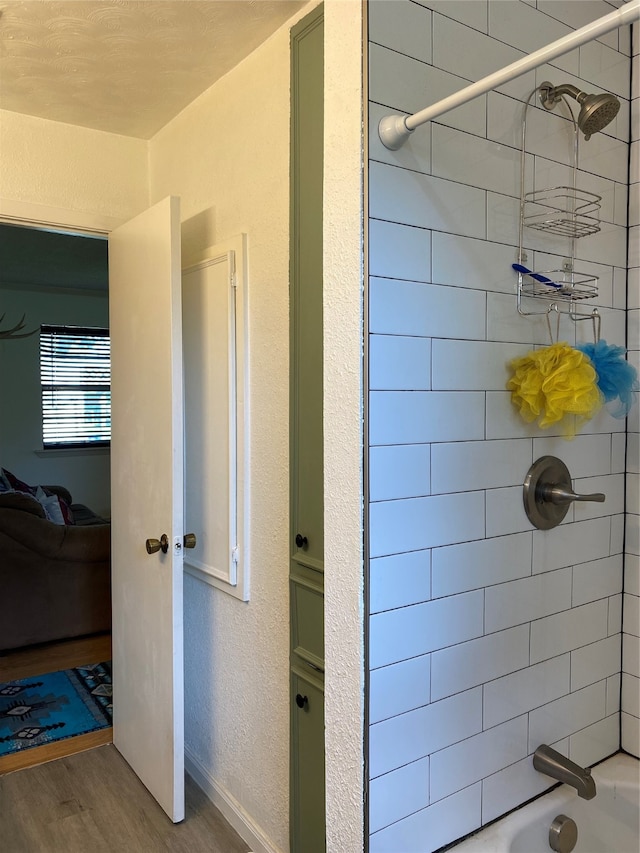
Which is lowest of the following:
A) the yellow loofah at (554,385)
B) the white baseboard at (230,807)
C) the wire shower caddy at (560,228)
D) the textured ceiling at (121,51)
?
the white baseboard at (230,807)

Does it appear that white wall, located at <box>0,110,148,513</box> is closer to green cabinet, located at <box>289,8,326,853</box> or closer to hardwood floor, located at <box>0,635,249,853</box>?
green cabinet, located at <box>289,8,326,853</box>

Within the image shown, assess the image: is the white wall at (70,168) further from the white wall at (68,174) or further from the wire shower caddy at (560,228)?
the wire shower caddy at (560,228)

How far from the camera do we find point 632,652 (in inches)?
61.0

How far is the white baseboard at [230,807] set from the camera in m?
2.05

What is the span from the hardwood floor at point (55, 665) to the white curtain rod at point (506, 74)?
2.64 m

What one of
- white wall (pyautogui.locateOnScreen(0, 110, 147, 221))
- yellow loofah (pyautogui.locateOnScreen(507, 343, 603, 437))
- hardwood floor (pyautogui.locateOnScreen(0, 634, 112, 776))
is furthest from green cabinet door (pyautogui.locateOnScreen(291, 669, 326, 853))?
white wall (pyautogui.locateOnScreen(0, 110, 147, 221))

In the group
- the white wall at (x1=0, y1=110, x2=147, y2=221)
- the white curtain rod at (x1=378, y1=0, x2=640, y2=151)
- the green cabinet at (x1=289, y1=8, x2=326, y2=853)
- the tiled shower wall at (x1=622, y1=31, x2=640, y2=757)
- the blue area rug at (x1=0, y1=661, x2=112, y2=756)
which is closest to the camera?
the white curtain rod at (x1=378, y1=0, x2=640, y2=151)

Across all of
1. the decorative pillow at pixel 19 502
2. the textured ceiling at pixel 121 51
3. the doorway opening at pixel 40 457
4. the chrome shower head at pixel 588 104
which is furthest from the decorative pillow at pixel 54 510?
the chrome shower head at pixel 588 104

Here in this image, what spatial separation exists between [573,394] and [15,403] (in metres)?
5.58

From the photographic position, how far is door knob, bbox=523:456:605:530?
1384 millimetres

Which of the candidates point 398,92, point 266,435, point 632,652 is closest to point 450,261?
point 398,92

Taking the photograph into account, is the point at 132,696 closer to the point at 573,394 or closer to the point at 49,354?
the point at 573,394

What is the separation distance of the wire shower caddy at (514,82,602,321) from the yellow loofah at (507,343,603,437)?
110 millimetres

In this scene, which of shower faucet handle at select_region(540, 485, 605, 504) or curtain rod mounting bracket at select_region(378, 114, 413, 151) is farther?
shower faucet handle at select_region(540, 485, 605, 504)
